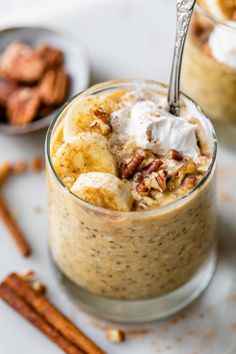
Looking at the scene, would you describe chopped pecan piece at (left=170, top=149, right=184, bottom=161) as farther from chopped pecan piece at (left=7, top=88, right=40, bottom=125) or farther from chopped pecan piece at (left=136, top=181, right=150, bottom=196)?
chopped pecan piece at (left=7, top=88, right=40, bottom=125)

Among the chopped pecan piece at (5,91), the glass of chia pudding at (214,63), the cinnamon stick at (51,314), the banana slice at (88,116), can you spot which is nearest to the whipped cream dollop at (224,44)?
the glass of chia pudding at (214,63)

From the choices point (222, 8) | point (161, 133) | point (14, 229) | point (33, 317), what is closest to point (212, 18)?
point (222, 8)

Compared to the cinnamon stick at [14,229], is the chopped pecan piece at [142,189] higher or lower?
higher

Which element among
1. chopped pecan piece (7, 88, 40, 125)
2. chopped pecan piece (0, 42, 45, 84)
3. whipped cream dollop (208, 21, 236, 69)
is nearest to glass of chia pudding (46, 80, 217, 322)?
whipped cream dollop (208, 21, 236, 69)

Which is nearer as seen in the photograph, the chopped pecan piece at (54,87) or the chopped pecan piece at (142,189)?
the chopped pecan piece at (142,189)

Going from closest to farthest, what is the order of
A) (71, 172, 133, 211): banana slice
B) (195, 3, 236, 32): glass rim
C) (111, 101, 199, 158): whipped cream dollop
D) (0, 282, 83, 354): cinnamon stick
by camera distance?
1. (71, 172, 133, 211): banana slice
2. (111, 101, 199, 158): whipped cream dollop
3. (0, 282, 83, 354): cinnamon stick
4. (195, 3, 236, 32): glass rim

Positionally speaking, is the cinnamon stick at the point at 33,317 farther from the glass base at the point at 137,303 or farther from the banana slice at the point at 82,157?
the banana slice at the point at 82,157
